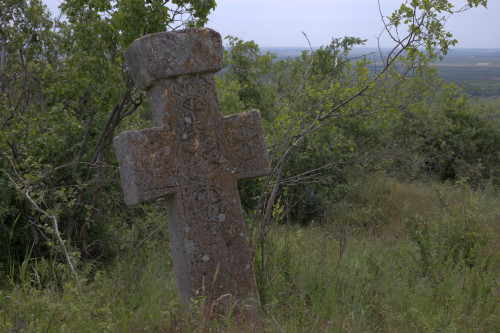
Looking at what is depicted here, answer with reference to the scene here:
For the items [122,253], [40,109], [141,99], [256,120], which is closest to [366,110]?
[256,120]

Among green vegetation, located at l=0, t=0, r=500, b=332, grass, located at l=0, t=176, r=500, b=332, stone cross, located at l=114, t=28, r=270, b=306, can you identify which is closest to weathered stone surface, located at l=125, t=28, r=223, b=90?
stone cross, located at l=114, t=28, r=270, b=306

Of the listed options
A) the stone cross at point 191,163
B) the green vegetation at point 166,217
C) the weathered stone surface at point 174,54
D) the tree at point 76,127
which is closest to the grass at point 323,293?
the green vegetation at point 166,217

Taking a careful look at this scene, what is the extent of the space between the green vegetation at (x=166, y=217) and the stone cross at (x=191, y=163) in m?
0.28

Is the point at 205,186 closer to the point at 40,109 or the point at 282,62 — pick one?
the point at 40,109

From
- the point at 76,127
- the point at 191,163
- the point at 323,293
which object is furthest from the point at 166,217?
the point at 323,293

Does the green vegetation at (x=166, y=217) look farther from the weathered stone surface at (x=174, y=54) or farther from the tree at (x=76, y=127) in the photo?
the weathered stone surface at (x=174, y=54)

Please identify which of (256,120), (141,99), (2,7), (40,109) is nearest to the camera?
(256,120)

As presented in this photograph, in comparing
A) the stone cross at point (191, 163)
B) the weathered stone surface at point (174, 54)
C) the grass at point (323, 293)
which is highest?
the weathered stone surface at point (174, 54)

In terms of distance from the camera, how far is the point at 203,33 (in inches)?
128

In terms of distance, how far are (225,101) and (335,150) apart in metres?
1.78

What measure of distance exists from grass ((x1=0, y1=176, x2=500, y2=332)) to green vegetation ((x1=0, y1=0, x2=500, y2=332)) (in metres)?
0.02

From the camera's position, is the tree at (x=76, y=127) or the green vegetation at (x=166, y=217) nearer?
the green vegetation at (x=166, y=217)

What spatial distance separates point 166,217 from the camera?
5152 mm

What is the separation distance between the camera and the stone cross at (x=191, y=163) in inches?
124
